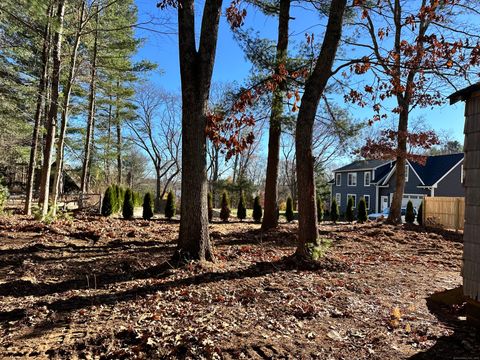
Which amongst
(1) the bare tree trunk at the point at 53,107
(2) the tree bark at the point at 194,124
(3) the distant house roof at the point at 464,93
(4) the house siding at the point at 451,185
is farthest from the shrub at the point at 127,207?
(4) the house siding at the point at 451,185

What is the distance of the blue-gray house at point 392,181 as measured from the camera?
75.8 feet

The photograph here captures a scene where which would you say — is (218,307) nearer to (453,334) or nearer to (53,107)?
(453,334)

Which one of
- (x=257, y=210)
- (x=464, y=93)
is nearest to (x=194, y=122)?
(x=464, y=93)

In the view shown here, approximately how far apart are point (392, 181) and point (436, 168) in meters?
3.24

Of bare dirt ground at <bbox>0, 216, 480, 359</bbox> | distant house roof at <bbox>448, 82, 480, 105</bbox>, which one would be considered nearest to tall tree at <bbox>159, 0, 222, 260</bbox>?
bare dirt ground at <bbox>0, 216, 480, 359</bbox>

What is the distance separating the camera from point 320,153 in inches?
1254

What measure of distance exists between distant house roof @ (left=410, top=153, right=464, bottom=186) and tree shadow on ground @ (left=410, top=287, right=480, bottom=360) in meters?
21.0

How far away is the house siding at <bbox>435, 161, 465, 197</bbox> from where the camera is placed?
2305 cm

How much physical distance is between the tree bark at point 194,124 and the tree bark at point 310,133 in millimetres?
1650

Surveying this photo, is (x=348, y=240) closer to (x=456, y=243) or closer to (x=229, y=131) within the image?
(x=456, y=243)

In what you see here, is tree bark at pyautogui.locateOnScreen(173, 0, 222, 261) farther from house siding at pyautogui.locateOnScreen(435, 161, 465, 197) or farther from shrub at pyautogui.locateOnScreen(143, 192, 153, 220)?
house siding at pyautogui.locateOnScreen(435, 161, 465, 197)

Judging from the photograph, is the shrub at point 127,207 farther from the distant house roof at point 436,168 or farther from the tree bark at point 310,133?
the distant house roof at point 436,168

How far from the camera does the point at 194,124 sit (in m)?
5.30

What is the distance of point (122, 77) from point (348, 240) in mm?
15953
